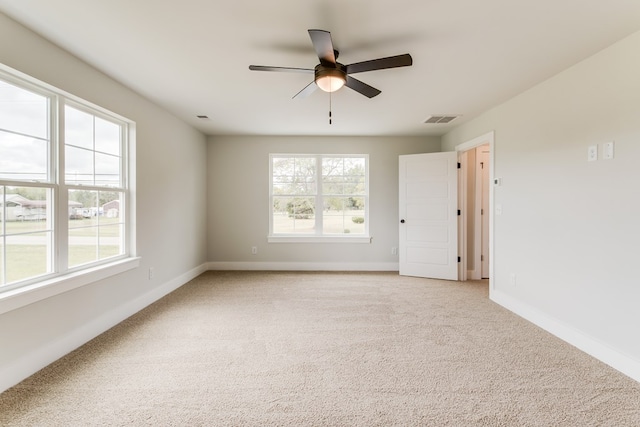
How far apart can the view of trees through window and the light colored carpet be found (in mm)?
2093

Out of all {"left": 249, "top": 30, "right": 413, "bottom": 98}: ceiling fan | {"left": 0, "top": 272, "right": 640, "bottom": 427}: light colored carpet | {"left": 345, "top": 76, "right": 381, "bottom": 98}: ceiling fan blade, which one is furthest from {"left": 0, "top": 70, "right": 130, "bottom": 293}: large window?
{"left": 345, "top": 76, "right": 381, "bottom": 98}: ceiling fan blade

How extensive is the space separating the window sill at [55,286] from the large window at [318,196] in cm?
263

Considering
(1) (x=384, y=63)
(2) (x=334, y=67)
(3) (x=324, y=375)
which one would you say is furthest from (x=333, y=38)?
(3) (x=324, y=375)

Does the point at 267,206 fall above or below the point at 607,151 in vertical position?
below

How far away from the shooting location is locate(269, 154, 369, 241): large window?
509 cm

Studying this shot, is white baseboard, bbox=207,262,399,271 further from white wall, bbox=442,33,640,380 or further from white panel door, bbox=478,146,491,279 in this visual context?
white wall, bbox=442,33,640,380

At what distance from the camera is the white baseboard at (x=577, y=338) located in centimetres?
200

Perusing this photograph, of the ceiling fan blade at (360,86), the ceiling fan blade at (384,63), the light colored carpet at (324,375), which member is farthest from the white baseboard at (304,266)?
the ceiling fan blade at (384,63)

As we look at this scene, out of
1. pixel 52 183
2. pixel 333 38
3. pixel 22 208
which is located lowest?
pixel 22 208

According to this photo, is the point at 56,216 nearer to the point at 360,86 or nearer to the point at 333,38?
the point at 333,38

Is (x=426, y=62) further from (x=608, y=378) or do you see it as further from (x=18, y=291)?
(x=18, y=291)

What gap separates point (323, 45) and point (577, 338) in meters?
3.16

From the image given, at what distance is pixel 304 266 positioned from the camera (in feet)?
16.6

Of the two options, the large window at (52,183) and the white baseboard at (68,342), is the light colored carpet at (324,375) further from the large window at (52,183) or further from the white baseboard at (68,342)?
the large window at (52,183)
